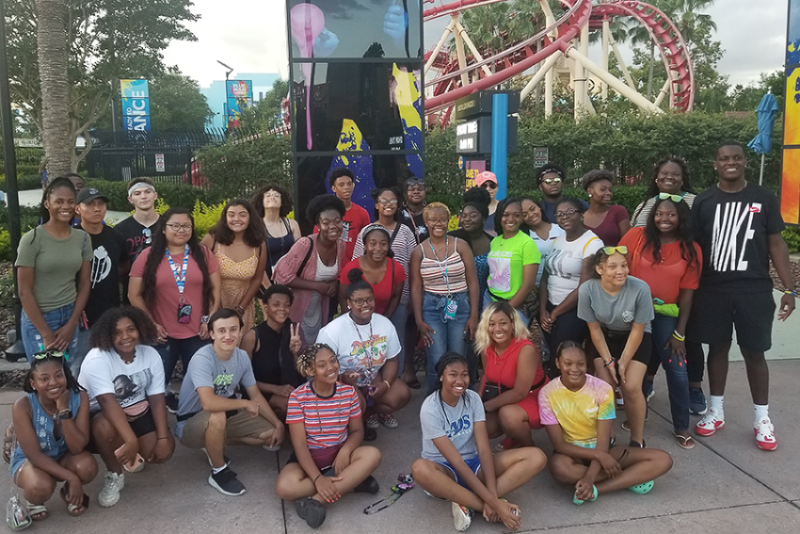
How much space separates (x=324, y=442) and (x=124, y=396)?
3.78ft

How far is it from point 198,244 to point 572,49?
90.7 feet

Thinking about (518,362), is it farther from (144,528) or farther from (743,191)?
A: (144,528)

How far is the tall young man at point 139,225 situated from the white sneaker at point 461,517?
2751 mm

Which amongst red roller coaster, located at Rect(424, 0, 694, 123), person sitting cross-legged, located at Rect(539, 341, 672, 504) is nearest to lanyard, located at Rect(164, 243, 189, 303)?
person sitting cross-legged, located at Rect(539, 341, 672, 504)

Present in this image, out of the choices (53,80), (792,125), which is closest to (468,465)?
(53,80)

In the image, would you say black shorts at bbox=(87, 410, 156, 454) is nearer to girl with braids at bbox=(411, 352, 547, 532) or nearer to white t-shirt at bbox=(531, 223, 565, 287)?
girl with braids at bbox=(411, 352, 547, 532)

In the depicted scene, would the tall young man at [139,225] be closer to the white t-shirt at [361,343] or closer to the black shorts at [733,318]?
the white t-shirt at [361,343]

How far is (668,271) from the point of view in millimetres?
3998

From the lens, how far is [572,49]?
93.4ft

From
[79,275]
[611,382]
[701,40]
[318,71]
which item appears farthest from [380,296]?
[701,40]

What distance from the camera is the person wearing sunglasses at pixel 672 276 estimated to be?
3959mm

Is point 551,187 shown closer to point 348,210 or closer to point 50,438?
point 348,210

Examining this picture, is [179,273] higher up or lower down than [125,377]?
higher up

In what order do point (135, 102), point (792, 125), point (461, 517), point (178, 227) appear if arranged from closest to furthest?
point (461, 517) → point (178, 227) → point (792, 125) → point (135, 102)
